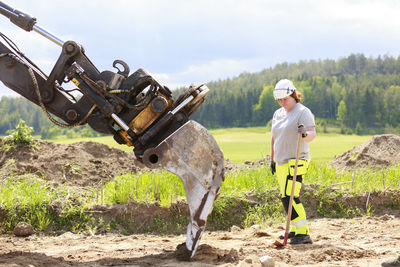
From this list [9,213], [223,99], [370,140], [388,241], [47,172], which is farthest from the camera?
[223,99]

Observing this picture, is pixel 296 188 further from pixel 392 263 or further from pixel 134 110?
pixel 134 110

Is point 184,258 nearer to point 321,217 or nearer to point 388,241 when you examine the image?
point 388,241

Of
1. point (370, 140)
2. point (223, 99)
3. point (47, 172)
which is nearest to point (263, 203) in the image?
point (47, 172)

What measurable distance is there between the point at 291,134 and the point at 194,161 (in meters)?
1.52

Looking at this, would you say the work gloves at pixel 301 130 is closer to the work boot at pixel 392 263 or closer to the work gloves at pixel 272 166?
the work gloves at pixel 272 166

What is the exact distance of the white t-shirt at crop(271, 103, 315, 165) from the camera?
198 inches

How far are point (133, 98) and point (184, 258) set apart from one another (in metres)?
1.67

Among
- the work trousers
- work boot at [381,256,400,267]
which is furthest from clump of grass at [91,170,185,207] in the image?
work boot at [381,256,400,267]

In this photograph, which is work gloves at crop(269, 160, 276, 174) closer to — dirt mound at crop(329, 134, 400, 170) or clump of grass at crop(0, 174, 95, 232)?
clump of grass at crop(0, 174, 95, 232)

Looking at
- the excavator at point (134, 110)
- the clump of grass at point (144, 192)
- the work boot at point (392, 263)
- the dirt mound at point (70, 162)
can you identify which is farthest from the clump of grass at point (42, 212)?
the work boot at point (392, 263)

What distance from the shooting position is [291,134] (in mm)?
5094

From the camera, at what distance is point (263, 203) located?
272 inches

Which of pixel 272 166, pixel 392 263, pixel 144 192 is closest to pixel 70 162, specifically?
pixel 144 192

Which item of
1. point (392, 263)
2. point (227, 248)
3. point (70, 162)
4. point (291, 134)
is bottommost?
point (227, 248)
